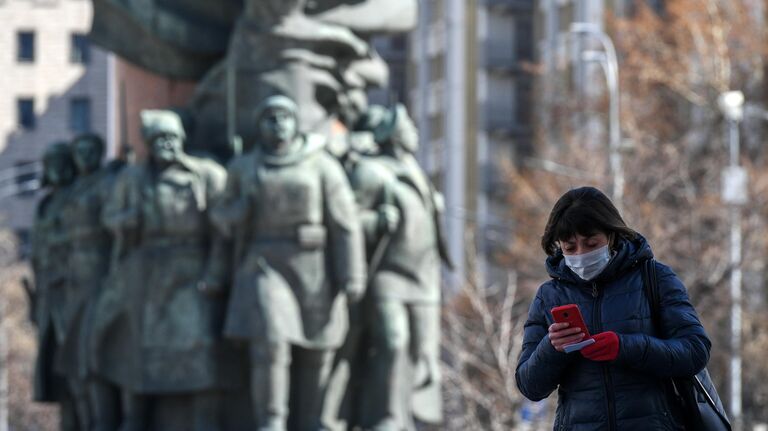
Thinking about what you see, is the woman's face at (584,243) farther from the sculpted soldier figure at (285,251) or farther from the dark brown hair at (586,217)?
the sculpted soldier figure at (285,251)

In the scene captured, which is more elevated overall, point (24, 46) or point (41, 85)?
point (24, 46)

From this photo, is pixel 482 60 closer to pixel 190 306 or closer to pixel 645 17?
pixel 645 17

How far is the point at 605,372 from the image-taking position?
318 inches

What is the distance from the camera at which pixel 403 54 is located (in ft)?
251

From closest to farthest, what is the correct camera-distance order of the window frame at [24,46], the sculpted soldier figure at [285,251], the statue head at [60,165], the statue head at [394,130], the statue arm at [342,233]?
the sculpted soldier figure at [285,251] → the statue arm at [342,233] → the statue head at [394,130] → the statue head at [60,165] → the window frame at [24,46]

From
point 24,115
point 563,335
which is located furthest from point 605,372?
point 24,115

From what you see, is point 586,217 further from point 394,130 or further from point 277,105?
point 394,130

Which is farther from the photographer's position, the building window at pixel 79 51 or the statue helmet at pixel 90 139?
the building window at pixel 79 51

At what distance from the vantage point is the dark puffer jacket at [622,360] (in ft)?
26.3

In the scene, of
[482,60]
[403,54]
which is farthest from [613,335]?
[403,54]

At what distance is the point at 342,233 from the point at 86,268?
276 centimetres

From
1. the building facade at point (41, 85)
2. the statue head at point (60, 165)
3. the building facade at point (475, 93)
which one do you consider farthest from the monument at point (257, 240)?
the building facade at point (41, 85)

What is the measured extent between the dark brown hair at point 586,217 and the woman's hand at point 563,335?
35cm

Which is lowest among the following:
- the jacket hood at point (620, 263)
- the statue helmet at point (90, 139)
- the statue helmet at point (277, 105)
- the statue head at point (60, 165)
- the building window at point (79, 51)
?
the jacket hood at point (620, 263)
